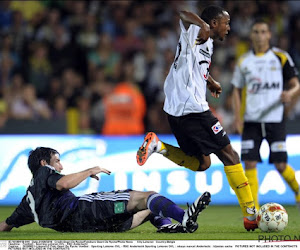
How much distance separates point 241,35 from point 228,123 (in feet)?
8.29

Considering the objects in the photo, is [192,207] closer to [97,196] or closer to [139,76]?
[97,196]

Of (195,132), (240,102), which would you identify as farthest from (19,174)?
(195,132)

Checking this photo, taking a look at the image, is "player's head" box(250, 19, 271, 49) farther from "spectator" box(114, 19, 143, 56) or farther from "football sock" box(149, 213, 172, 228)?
"spectator" box(114, 19, 143, 56)

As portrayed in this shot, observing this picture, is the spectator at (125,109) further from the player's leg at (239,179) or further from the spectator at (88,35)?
the player's leg at (239,179)

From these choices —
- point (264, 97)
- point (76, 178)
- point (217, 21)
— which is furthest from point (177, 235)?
point (264, 97)

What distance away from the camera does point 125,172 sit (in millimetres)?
10883

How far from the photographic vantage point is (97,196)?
736cm

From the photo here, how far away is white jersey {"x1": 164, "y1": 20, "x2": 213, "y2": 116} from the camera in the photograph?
738cm

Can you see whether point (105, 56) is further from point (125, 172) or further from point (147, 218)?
point (147, 218)

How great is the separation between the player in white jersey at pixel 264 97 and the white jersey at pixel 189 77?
1758mm

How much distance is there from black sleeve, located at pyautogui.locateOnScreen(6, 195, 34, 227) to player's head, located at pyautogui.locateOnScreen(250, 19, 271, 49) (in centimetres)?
346

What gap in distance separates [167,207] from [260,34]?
2946 millimetres

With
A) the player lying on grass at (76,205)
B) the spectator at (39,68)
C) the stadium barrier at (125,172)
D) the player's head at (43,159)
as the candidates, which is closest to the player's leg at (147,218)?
the player lying on grass at (76,205)

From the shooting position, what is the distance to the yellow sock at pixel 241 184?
24.7 feet
